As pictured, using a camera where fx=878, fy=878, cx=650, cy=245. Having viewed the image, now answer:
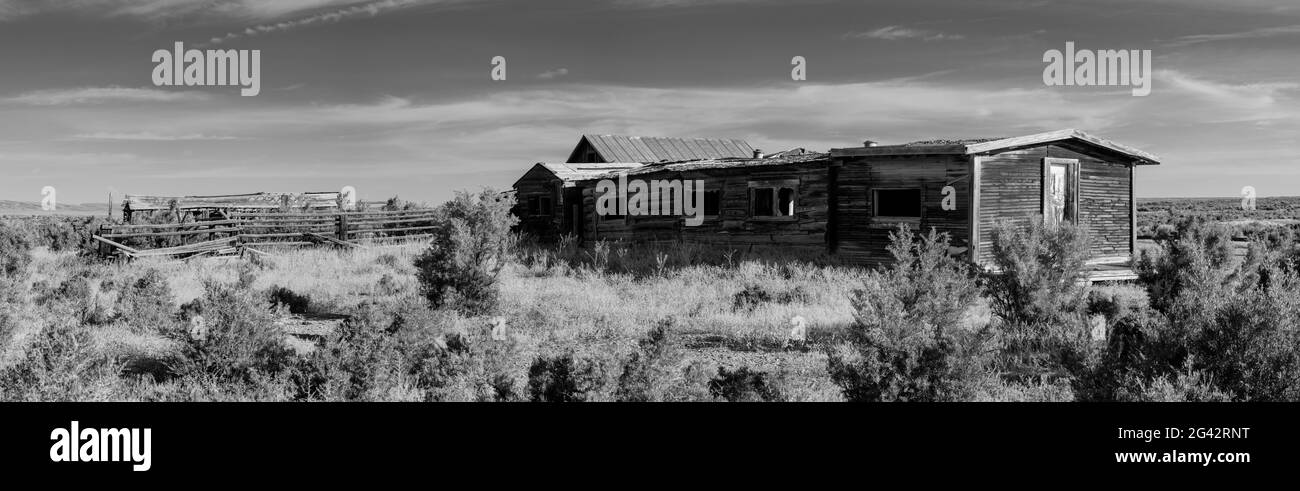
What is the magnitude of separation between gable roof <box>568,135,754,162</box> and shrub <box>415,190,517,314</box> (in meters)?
19.2

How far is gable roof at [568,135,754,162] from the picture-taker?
3234 cm

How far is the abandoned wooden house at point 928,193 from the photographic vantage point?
1541cm

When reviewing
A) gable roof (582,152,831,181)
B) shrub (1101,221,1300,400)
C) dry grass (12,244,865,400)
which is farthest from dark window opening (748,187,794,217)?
shrub (1101,221,1300,400)

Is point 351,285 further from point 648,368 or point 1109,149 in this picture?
point 1109,149

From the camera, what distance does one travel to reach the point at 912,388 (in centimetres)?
607

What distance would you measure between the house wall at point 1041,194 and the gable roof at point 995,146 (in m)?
0.27

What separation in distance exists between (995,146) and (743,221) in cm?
577

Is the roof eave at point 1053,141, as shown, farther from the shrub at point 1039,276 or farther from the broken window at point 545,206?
the broken window at point 545,206

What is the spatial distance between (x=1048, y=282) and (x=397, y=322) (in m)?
7.20

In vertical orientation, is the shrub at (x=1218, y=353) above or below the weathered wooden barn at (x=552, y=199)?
below

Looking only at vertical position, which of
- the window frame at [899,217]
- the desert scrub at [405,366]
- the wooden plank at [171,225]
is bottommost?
the desert scrub at [405,366]

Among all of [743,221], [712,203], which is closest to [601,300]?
[743,221]

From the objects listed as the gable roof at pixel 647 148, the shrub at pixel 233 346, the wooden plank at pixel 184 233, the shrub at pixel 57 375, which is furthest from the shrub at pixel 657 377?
the gable roof at pixel 647 148

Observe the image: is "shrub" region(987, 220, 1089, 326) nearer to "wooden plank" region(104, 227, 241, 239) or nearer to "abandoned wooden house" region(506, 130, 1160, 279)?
"abandoned wooden house" region(506, 130, 1160, 279)
